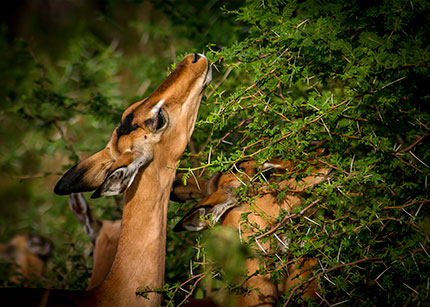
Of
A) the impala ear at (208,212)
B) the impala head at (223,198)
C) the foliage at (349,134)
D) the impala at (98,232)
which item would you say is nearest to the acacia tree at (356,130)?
the foliage at (349,134)

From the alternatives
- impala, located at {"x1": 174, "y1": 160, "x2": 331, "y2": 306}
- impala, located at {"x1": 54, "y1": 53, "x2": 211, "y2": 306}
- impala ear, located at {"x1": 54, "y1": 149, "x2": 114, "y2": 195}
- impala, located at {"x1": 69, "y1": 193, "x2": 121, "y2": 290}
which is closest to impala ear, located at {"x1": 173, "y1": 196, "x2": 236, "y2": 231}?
impala, located at {"x1": 174, "y1": 160, "x2": 331, "y2": 306}

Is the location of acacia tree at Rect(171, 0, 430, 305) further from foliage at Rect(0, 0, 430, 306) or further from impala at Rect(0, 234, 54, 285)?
impala at Rect(0, 234, 54, 285)

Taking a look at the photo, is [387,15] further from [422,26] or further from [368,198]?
[368,198]

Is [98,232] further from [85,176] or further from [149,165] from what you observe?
[85,176]

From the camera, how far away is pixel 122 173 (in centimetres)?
273

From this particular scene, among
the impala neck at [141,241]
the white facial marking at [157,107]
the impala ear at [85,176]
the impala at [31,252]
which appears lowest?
the impala at [31,252]

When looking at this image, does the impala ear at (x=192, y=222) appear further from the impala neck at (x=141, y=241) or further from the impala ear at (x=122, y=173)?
the impala ear at (x=122, y=173)

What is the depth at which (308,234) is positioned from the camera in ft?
8.49

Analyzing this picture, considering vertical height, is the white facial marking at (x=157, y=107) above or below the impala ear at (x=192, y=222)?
above

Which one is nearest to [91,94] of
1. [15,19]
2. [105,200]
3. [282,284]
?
[105,200]

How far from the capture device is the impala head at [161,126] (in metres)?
2.89

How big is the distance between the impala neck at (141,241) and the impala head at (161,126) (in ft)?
0.38

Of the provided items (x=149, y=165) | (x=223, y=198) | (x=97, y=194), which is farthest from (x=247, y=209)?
(x=97, y=194)

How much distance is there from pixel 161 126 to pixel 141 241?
0.67 meters
